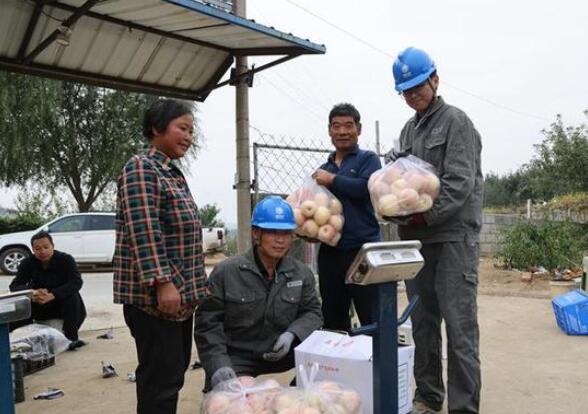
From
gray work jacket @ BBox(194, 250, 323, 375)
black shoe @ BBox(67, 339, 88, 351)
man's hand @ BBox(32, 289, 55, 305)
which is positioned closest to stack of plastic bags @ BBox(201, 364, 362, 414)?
gray work jacket @ BBox(194, 250, 323, 375)

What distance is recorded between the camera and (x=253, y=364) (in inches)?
107

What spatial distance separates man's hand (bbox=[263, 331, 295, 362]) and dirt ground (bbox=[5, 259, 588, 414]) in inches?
32.6

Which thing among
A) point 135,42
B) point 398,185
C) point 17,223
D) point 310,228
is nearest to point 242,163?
point 135,42

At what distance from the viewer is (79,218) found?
38.9ft

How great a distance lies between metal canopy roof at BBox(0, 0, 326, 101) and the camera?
3.45 meters

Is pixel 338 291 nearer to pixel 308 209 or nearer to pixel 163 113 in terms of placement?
pixel 308 209

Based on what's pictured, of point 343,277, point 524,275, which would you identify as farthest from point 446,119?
point 524,275

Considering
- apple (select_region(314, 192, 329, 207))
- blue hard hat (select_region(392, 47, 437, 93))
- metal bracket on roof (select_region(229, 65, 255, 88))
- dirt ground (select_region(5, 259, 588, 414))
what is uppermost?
metal bracket on roof (select_region(229, 65, 255, 88))

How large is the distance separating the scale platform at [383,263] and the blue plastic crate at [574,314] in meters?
3.34

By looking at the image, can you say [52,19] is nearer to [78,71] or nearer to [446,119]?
[78,71]

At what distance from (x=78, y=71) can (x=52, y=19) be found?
A: 565 mm

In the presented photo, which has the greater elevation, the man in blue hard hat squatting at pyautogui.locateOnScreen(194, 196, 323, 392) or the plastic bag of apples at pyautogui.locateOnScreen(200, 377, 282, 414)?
the man in blue hard hat squatting at pyautogui.locateOnScreen(194, 196, 323, 392)

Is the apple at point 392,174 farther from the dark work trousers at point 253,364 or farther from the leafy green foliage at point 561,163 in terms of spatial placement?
the leafy green foliage at point 561,163

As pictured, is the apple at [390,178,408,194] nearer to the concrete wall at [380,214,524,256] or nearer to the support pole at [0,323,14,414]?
the support pole at [0,323,14,414]
